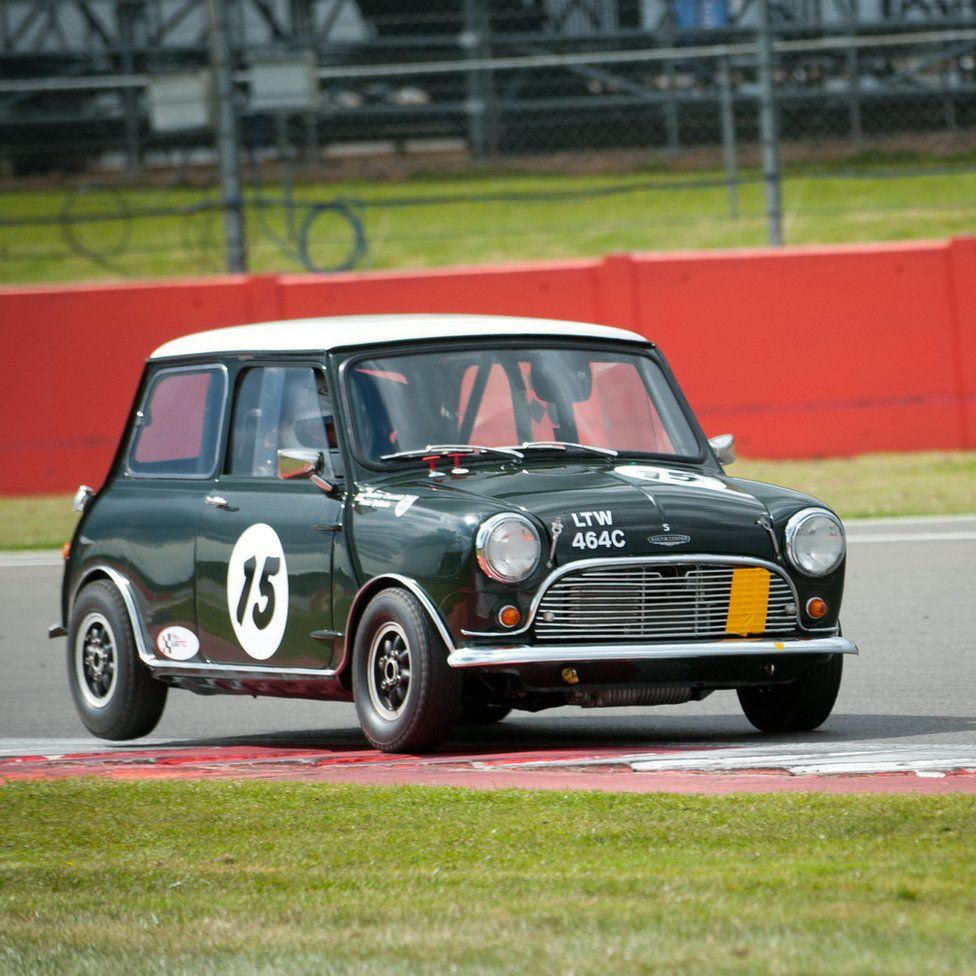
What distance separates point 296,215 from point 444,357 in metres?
13.8

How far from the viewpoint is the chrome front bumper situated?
21.9 ft

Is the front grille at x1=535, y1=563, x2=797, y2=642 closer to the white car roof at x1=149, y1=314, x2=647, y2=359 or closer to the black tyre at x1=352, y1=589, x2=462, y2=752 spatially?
the black tyre at x1=352, y1=589, x2=462, y2=752

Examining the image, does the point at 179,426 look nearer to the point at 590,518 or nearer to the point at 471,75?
the point at 590,518

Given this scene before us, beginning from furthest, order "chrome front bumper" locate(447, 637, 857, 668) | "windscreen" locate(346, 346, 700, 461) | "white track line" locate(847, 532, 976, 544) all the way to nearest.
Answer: "white track line" locate(847, 532, 976, 544) < "windscreen" locate(346, 346, 700, 461) < "chrome front bumper" locate(447, 637, 857, 668)

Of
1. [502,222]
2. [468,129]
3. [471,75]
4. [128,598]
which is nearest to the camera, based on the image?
[128,598]

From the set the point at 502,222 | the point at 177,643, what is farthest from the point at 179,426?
the point at 502,222

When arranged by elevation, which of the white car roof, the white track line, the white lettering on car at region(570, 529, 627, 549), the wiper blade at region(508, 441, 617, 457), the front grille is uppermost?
the white car roof

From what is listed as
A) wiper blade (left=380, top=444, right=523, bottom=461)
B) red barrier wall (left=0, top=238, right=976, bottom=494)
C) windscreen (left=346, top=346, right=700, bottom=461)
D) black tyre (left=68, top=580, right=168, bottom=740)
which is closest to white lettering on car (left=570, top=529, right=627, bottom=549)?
wiper blade (left=380, top=444, right=523, bottom=461)

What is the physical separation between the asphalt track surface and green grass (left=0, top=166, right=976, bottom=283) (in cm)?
852

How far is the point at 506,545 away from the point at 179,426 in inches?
83.8

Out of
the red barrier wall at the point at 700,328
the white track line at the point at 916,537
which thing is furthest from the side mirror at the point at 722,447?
the red barrier wall at the point at 700,328

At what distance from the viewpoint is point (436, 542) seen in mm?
6836

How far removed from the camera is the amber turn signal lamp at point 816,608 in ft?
23.4

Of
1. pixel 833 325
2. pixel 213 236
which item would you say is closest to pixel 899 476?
pixel 833 325
